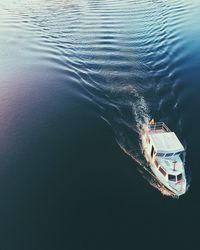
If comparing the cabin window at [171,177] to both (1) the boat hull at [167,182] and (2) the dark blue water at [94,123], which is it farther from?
(2) the dark blue water at [94,123]

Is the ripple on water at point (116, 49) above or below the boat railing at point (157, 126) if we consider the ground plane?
above

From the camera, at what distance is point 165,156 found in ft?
167

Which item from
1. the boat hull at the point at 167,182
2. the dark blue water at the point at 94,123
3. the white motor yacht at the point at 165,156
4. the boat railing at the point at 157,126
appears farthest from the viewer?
the boat railing at the point at 157,126

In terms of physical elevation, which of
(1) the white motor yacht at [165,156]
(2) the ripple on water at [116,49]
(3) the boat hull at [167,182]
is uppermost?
(2) the ripple on water at [116,49]

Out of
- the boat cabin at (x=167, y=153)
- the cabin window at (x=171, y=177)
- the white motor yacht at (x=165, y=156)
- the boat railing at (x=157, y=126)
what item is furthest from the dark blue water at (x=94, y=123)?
the cabin window at (x=171, y=177)

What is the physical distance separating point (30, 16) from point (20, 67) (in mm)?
34565

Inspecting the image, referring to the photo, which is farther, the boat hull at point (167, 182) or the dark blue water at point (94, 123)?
the boat hull at point (167, 182)

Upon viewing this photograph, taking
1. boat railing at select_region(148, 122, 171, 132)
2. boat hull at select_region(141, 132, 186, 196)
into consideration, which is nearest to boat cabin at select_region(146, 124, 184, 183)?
boat hull at select_region(141, 132, 186, 196)

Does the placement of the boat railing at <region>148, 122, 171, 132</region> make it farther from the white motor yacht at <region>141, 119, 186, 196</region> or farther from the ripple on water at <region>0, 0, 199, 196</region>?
the ripple on water at <region>0, 0, 199, 196</region>

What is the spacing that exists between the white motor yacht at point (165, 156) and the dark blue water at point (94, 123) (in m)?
1.53

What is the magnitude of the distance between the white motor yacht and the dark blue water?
153cm

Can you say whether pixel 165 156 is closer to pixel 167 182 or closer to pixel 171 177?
pixel 171 177

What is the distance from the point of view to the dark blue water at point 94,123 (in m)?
41.6

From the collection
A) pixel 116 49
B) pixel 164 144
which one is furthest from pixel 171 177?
pixel 116 49
